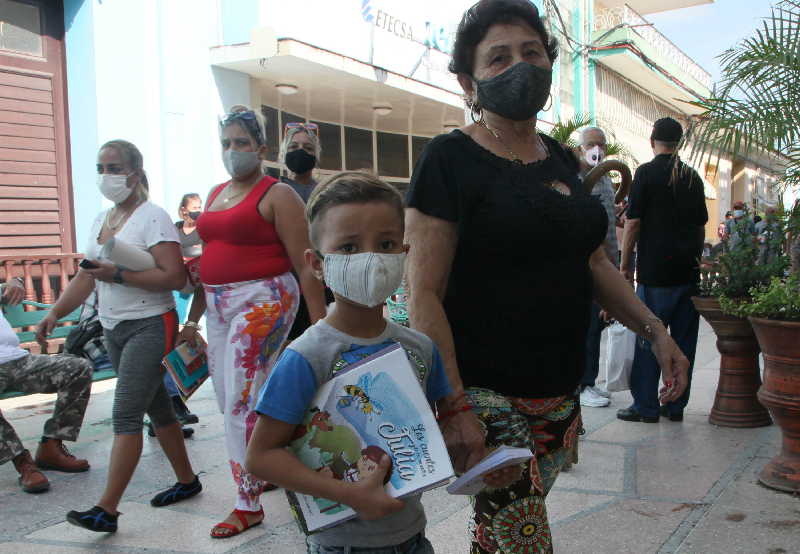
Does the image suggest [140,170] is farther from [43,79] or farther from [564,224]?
[43,79]

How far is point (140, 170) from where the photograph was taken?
3.90 m

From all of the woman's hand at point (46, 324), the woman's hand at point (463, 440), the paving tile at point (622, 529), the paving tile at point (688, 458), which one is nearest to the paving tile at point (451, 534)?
the paving tile at point (622, 529)

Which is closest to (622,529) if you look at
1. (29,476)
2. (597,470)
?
(597,470)

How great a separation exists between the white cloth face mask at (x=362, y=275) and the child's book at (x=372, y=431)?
15cm

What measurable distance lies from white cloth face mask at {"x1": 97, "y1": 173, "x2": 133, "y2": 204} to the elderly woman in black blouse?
88.5 inches

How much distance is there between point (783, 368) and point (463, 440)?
2.74 m

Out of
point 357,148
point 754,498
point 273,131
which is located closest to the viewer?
point 754,498

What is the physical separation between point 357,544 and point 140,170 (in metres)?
2.77

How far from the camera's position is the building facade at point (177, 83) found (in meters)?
7.89

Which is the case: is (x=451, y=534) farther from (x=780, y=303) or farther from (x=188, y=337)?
(x=780, y=303)

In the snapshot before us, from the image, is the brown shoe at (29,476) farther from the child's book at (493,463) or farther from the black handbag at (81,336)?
the child's book at (493,463)

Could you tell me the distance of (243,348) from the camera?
135 inches

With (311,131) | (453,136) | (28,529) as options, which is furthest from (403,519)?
(311,131)

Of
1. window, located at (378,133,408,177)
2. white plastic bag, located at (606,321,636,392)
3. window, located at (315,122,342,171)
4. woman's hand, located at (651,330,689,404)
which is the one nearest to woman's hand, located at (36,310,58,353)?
woman's hand, located at (651,330,689,404)
